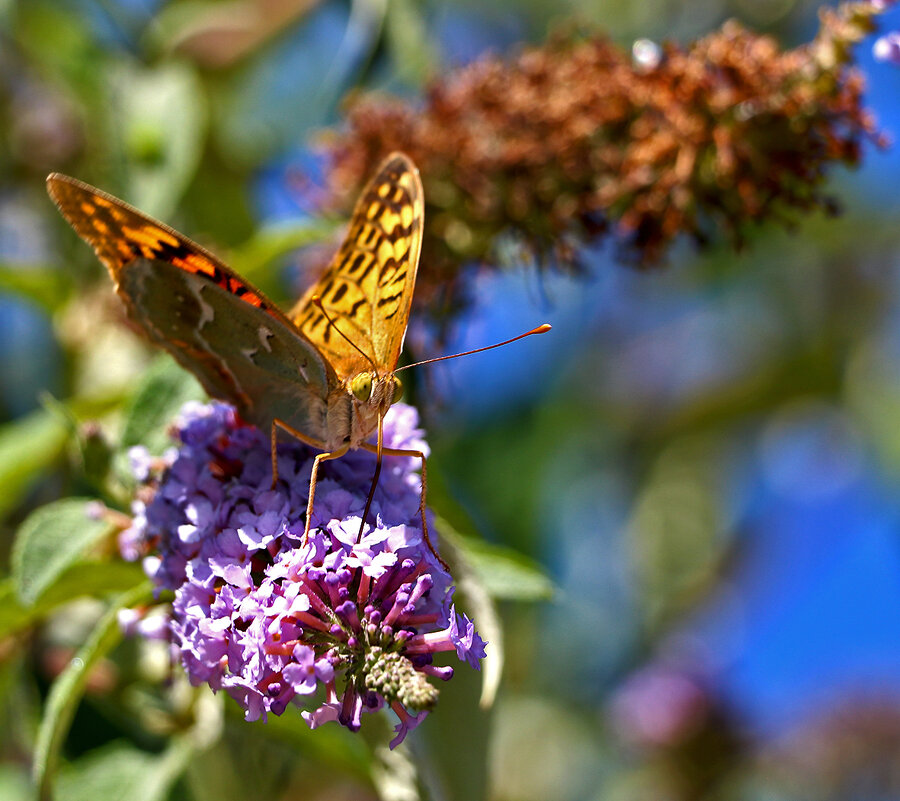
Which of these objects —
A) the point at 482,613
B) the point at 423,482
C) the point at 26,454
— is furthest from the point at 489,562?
the point at 26,454

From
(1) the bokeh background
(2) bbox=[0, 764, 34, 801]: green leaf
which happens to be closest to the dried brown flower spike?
(1) the bokeh background

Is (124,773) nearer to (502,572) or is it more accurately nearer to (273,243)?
(502,572)

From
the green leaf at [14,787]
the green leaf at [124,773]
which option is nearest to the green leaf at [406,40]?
the green leaf at [124,773]

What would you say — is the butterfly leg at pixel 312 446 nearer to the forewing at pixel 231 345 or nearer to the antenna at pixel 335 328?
the forewing at pixel 231 345

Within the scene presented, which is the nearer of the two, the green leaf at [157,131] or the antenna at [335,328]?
the antenna at [335,328]

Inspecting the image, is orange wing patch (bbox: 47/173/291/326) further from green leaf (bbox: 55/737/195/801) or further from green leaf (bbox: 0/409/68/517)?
green leaf (bbox: 55/737/195/801)

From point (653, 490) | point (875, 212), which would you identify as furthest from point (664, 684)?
point (875, 212)

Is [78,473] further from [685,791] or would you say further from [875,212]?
[875,212]
